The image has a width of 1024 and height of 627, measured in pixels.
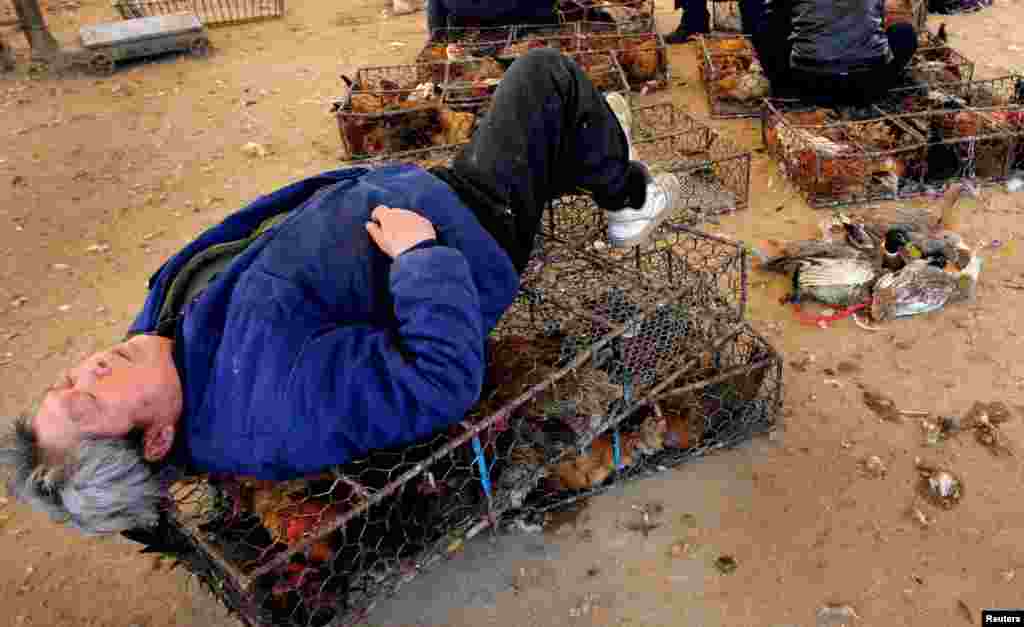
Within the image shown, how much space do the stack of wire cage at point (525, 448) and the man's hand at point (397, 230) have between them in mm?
506

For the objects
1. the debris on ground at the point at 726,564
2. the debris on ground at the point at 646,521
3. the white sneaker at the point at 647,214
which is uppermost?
the white sneaker at the point at 647,214

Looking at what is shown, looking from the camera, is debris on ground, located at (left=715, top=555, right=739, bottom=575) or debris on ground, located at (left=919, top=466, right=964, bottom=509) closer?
debris on ground, located at (left=715, top=555, right=739, bottom=575)

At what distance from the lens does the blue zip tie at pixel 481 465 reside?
2.17m

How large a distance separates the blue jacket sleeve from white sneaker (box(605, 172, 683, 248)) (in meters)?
0.88

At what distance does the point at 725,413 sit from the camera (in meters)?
2.77

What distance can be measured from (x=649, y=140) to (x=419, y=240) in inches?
94.6

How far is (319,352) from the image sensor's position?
1.97m

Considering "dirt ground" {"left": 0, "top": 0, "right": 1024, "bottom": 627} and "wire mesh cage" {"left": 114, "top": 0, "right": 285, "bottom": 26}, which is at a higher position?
"wire mesh cage" {"left": 114, "top": 0, "right": 285, "bottom": 26}

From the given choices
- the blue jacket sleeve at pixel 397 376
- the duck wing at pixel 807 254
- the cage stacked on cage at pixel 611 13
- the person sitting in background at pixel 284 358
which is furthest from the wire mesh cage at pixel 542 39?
the blue jacket sleeve at pixel 397 376

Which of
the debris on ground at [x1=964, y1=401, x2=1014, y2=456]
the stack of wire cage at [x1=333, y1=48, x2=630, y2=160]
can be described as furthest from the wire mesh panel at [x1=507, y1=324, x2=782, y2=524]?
the stack of wire cage at [x1=333, y1=48, x2=630, y2=160]

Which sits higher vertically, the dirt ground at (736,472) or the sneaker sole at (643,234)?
the sneaker sole at (643,234)

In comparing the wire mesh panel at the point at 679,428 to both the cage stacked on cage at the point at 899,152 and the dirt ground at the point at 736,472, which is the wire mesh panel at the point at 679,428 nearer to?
the dirt ground at the point at 736,472

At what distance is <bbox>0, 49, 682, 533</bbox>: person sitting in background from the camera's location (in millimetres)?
1907

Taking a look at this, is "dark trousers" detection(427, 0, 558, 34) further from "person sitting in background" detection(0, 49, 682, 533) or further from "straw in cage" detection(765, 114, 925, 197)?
"person sitting in background" detection(0, 49, 682, 533)
